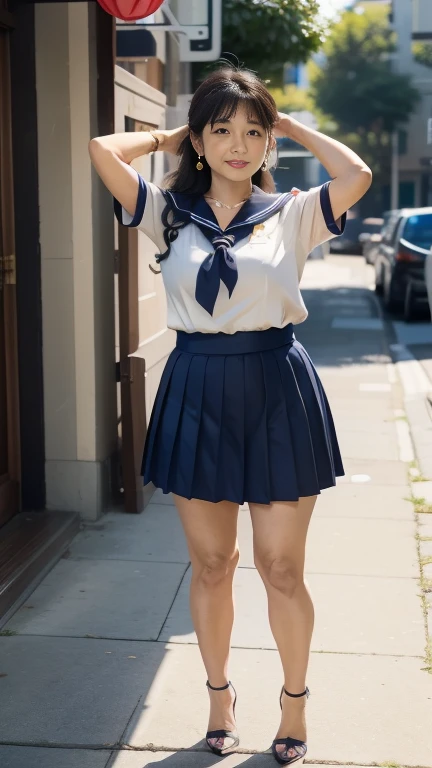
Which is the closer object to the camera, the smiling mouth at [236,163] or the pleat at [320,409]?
the smiling mouth at [236,163]

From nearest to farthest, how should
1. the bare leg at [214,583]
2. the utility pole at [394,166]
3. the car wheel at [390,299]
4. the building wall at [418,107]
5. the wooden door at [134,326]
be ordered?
the bare leg at [214,583] < the wooden door at [134,326] < the car wheel at [390,299] < the utility pole at [394,166] < the building wall at [418,107]

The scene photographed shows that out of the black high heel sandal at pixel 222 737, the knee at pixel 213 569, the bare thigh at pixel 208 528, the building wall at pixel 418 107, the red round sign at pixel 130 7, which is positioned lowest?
the black high heel sandal at pixel 222 737

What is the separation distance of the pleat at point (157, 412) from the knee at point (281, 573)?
443 millimetres

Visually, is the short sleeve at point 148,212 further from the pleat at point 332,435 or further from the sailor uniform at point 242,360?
the pleat at point 332,435

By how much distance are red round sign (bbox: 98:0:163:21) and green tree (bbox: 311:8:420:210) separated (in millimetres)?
53022

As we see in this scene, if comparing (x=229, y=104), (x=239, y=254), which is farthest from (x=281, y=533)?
(x=229, y=104)

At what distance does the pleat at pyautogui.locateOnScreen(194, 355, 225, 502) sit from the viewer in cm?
314

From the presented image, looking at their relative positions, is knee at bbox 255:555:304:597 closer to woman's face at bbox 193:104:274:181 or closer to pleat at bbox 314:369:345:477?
pleat at bbox 314:369:345:477

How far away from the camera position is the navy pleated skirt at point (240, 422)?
3143 millimetres

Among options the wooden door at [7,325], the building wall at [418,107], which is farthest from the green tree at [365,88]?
the wooden door at [7,325]

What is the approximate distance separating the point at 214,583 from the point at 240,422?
0.53 meters

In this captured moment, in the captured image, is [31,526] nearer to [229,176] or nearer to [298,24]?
[229,176]

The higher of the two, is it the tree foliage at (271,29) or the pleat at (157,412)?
the tree foliage at (271,29)

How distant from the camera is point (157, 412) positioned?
3.29 m
